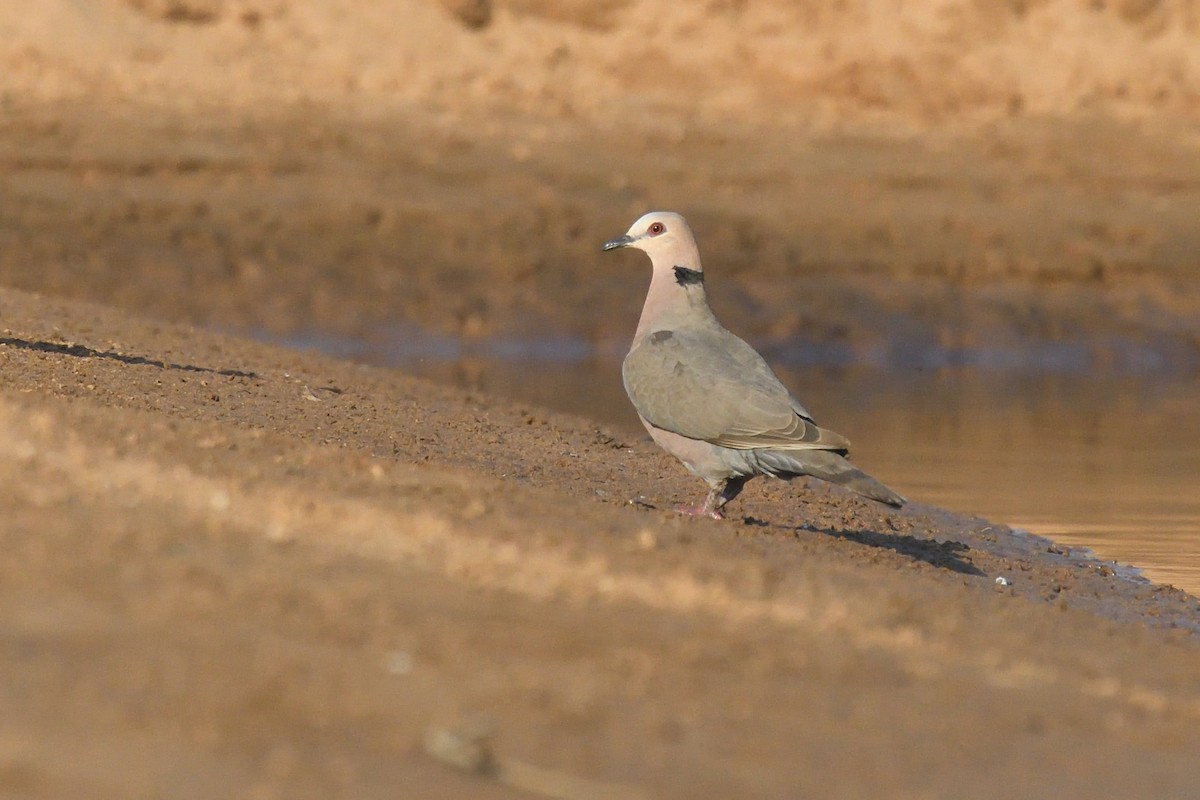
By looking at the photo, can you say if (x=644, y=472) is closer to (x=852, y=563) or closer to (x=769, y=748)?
(x=852, y=563)

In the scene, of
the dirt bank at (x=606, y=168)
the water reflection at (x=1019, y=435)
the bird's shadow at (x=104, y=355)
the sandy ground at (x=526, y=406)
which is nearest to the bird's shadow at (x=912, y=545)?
the sandy ground at (x=526, y=406)

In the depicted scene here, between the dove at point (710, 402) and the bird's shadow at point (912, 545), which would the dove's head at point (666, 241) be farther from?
the bird's shadow at point (912, 545)

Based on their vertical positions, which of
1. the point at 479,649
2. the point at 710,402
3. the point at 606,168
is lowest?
the point at 479,649

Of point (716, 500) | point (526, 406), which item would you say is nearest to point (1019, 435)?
point (526, 406)

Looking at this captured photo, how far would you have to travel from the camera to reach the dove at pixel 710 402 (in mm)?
7215

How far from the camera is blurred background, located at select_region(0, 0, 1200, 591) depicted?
17.2 m

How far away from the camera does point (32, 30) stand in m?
21.0

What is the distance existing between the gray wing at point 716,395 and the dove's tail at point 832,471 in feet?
0.12

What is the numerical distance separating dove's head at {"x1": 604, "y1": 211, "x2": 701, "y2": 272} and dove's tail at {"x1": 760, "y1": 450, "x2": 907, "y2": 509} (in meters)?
1.27

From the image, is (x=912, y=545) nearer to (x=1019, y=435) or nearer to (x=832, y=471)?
(x=832, y=471)

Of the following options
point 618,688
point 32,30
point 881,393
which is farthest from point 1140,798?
point 32,30

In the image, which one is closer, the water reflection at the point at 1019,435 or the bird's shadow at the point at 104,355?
the bird's shadow at the point at 104,355

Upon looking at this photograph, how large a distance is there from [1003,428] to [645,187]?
6.90m

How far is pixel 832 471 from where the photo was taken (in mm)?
7102
